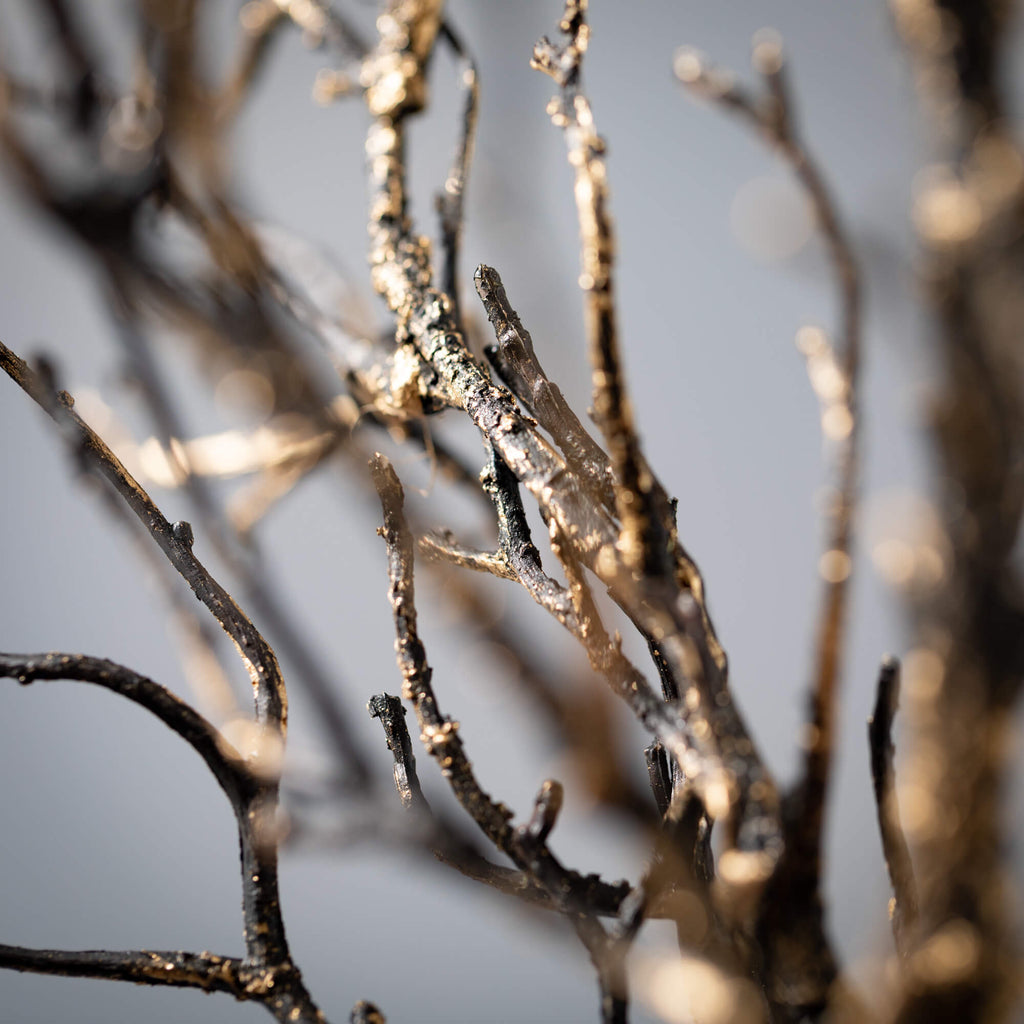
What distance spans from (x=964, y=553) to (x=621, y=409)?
0.07 meters

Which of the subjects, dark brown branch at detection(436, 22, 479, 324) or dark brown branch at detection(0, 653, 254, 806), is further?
dark brown branch at detection(436, 22, 479, 324)

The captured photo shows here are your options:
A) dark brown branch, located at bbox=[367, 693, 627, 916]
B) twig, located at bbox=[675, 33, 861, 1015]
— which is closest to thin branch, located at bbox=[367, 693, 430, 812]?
dark brown branch, located at bbox=[367, 693, 627, 916]

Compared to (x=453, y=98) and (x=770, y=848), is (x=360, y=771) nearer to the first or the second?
(x=770, y=848)

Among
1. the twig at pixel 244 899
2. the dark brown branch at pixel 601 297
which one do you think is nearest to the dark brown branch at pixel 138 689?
the twig at pixel 244 899

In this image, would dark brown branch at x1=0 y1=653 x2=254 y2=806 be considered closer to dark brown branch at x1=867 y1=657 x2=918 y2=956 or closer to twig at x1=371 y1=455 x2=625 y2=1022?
twig at x1=371 y1=455 x2=625 y2=1022

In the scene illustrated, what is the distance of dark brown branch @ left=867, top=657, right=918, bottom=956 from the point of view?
0.18m

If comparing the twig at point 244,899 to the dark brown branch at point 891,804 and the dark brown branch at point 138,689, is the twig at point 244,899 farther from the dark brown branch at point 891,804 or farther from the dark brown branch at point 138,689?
the dark brown branch at point 891,804

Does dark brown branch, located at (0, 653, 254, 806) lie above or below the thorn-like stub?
below

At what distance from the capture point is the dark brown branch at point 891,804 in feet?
0.57

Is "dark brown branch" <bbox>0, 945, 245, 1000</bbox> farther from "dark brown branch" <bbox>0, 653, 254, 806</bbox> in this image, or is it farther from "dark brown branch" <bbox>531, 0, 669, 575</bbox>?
"dark brown branch" <bbox>531, 0, 669, 575</bbox>

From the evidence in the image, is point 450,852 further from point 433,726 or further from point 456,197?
point 456,197

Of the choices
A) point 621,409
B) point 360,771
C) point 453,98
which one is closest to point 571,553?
point 621,409

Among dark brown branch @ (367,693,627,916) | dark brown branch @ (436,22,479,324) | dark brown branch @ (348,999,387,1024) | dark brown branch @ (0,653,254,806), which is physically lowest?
dark brown branch @ (348,999,387,1024)

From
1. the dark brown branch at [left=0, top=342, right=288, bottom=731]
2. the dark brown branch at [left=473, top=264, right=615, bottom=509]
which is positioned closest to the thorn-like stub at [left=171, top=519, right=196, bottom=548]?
the dark brown branch at [left=0, top=342, right=288, bottom=731]
